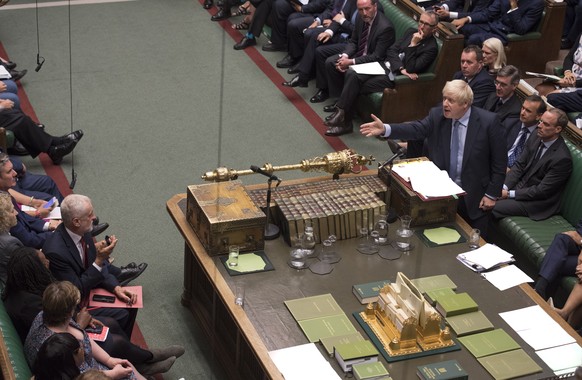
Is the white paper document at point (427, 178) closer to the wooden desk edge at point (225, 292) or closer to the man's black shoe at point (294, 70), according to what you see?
the wooden desk edge at point (225, 292)

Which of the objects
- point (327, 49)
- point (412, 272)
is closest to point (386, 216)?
point (412, 272)

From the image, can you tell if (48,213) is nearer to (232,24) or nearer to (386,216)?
(386,216)

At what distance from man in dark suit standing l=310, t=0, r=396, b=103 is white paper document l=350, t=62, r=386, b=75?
11 centimetres

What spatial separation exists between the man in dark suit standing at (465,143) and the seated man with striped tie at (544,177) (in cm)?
30

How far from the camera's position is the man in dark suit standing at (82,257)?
5.46m

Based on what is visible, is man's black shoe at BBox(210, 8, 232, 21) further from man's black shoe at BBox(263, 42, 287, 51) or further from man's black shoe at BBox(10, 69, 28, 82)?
man's black shoe at BBox(10, 69, 28, 82)

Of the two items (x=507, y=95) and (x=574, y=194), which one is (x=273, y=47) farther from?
(x=574, y=194)

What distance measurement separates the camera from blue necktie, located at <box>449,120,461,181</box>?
21.3 ft

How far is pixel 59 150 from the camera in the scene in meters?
7.87

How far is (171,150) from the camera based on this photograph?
326 inches

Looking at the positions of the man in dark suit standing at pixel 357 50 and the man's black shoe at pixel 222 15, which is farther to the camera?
the man's black shoe at pixel 222 15

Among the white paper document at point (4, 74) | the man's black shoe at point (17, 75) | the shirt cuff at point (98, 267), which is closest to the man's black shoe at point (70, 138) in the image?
the white paper document at point (4, 74)

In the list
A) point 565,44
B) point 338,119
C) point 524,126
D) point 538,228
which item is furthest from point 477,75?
point 565,44

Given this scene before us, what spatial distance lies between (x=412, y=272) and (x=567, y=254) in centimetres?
112
